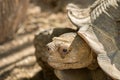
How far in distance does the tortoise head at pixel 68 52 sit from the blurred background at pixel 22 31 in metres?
0.75

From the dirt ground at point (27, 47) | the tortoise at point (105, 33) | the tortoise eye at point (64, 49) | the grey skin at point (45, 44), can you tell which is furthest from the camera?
the dirt ground at point (27, 47)

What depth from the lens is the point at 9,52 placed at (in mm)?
3818

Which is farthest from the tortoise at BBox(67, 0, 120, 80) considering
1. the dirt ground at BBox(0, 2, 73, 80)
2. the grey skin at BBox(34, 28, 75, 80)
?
the dirt ground at BBox(0, 2, 73, 80)

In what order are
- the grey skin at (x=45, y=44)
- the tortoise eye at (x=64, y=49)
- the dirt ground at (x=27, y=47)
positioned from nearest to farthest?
the tortoise eye at (x=64, y=49) → the grey skin at (x=45, y=44) → the dirt ground at (x=27, y=47)

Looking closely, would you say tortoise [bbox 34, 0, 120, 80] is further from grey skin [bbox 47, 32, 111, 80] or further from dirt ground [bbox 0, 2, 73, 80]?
dirt ground [bbox 0, 2, 73, 80]

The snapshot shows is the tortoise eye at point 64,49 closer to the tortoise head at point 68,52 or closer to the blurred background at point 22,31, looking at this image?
the tortoise head at point 68,52

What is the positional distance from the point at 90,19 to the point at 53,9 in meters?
2.27

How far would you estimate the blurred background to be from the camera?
3.41m

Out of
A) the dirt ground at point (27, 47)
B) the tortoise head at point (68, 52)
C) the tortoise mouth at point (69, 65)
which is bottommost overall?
the dirt ground at point (27, 47)

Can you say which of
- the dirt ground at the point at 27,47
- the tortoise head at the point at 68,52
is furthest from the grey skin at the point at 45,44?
the tortoise head at the point at 68,52

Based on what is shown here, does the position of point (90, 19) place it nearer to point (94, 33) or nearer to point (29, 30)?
point (94, 33)

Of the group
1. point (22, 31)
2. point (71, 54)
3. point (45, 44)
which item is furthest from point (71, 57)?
point (22, 31)

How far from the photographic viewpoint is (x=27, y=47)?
3.95 metres

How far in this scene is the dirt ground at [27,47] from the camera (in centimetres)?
336
